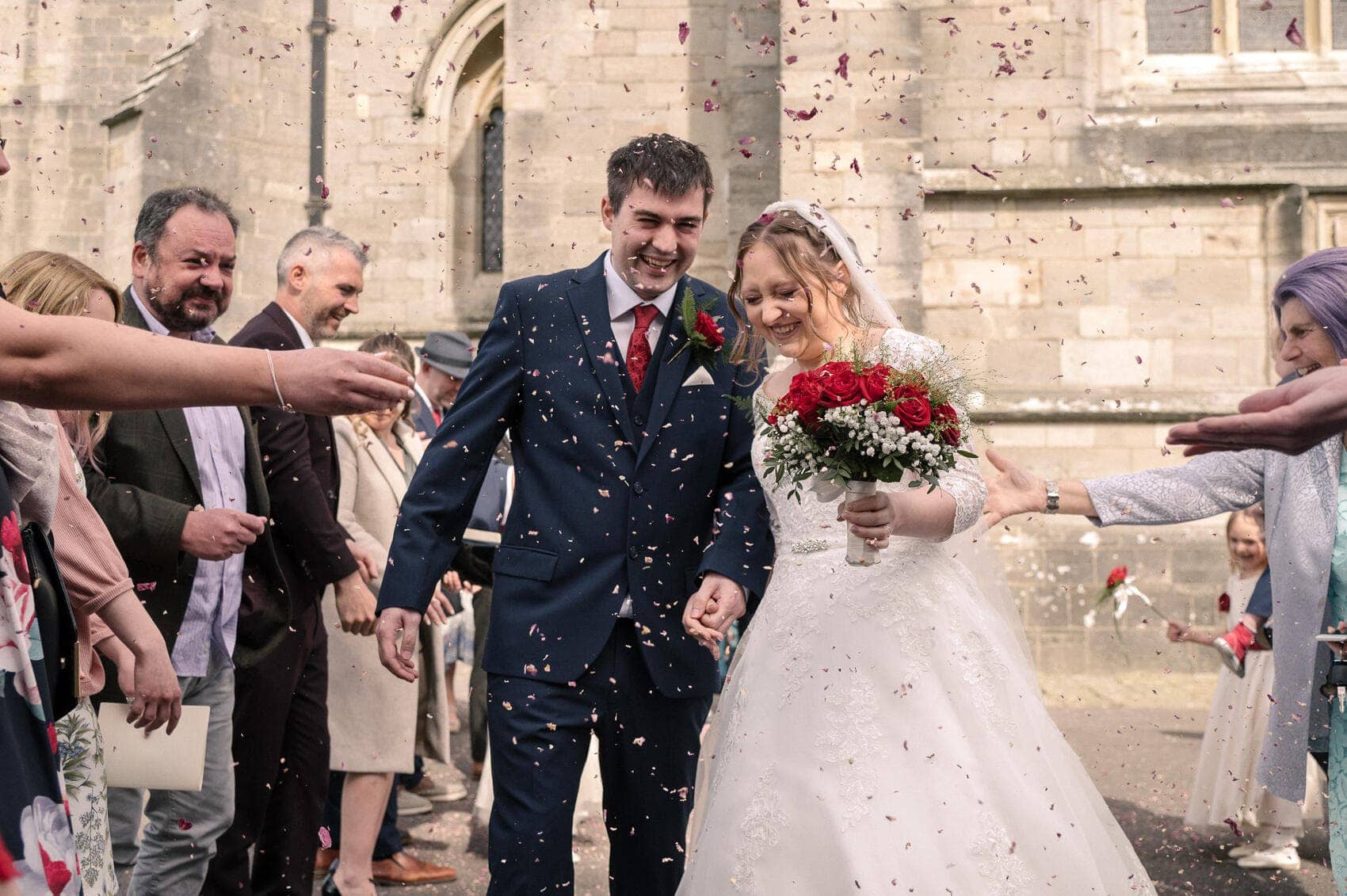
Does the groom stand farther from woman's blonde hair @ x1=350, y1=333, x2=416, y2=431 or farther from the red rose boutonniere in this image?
woman's blonde hair @ x1=350, y1=333, x2=416, y2=431

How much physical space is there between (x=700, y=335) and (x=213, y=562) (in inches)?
71.6

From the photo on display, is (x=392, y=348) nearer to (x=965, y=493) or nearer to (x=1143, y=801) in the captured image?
(x=965, y=493)

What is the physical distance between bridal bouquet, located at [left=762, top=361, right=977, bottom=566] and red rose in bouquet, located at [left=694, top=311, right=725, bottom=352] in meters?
→ 0.51

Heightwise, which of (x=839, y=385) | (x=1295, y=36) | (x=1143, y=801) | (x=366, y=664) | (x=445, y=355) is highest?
(x=1295, y=36)

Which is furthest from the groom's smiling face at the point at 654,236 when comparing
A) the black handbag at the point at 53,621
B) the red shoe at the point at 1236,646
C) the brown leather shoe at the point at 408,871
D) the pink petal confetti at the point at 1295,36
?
the pink petal confetti at the point at 1295,36

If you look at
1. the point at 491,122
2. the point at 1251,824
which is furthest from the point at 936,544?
the point at 491,122

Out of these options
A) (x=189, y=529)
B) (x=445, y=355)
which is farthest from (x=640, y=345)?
(x=445, y=355)

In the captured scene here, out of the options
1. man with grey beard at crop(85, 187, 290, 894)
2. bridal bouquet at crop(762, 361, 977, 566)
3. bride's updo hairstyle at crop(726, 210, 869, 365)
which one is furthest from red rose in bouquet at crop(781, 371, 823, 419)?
man with grey beard at crop(85, 187, 290, 894)

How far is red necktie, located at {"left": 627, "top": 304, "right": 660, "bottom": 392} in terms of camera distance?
4.12m

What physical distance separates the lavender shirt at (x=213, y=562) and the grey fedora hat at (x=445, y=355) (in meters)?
3.92

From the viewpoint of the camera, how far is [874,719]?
3473 mm

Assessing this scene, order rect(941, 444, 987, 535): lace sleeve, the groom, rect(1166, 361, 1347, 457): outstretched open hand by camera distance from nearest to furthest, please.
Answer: rect(1166, 361, 1347, 457): outstretched open hand
rect(941, 444, 987, 535): lace sleeve
the groom

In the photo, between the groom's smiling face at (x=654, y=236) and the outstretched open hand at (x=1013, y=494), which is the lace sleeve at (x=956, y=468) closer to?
the outstretched open hand at (x=1013, y=494)

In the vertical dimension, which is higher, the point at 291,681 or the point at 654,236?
the point at 654,236
